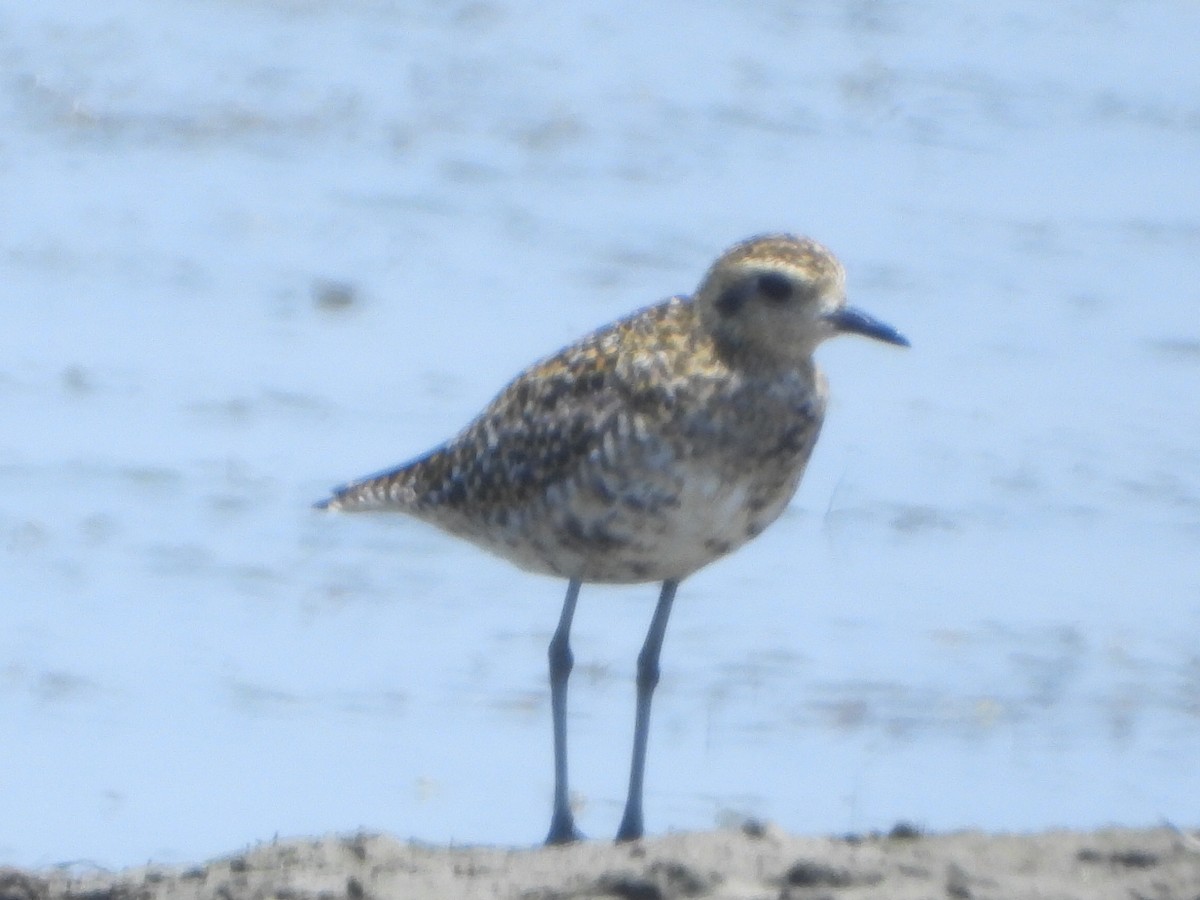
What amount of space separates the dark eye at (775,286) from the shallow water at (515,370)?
155 cm

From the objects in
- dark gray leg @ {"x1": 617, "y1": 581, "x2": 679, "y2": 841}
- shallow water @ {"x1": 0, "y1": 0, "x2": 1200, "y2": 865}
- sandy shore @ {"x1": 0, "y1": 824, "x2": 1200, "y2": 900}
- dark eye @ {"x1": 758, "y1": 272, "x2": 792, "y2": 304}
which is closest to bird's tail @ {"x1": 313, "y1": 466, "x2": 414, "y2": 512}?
shallow water @ {"x1": 0, "y1": 0, "x2": 1200, "y2": 865}

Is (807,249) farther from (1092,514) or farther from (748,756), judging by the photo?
(1092,514)

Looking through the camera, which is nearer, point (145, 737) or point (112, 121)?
point (145, 737)

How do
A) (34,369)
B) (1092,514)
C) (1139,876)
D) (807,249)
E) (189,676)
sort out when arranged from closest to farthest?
1. (1139,876)
2. (807,249)
3. (189,676)
4. (1092,514)
5. (34,369)

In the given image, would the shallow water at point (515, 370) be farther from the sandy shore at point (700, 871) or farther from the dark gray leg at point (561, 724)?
the sandy shore at point (700, 871)

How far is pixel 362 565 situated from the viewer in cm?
1016

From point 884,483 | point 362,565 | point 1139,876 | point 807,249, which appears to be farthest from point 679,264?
point 1139,876

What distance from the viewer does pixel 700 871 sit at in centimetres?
622

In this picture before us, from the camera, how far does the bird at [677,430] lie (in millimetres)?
7488

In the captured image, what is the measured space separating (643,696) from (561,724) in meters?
0.24

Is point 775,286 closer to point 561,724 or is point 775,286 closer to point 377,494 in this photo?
point 561,724

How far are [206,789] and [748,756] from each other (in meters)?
1.59

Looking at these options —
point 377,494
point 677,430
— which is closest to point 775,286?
point 677,430

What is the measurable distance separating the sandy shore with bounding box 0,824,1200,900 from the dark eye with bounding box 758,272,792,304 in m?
1.50
